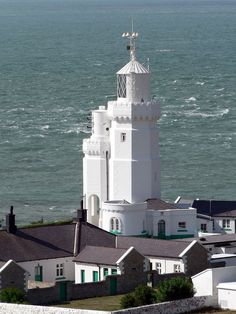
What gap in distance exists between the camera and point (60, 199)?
3932 inches

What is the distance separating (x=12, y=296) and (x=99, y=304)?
309 centimetres

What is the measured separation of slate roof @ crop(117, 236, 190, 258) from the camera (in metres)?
68.8

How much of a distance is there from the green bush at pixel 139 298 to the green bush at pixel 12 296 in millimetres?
3332

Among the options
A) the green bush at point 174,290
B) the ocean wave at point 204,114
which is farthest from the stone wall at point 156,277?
the ocean wave at point 204,114

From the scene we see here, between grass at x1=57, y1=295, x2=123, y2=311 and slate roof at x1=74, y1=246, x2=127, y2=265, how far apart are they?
3141 millimetres

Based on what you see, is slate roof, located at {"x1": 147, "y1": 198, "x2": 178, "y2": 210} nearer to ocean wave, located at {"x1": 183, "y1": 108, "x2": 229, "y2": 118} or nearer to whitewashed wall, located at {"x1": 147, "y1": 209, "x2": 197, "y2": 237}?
whitewashed wall, located at {"x1": 147, "y1": 209, "x2": 197, "y2": 237}

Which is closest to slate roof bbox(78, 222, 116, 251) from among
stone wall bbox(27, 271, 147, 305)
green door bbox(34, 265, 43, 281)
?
green door bbox(34, 265, 43, 281)

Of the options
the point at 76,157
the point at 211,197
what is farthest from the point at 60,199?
the point at 76,157

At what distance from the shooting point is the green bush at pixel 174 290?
60.0 m

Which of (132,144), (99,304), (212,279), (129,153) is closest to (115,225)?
(129,153)

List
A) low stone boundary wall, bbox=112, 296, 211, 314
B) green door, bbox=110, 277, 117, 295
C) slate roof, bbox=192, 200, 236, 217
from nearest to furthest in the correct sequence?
low stone boundary wall, bbox=112, 296, 211, 314 → green door, bbox=110, 277, 117, 295 → slate roof, bbox=192, 200, 236, 217

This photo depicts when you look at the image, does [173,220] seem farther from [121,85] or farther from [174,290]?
[174,290]

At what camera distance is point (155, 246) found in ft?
228

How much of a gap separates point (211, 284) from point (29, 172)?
5181cm
